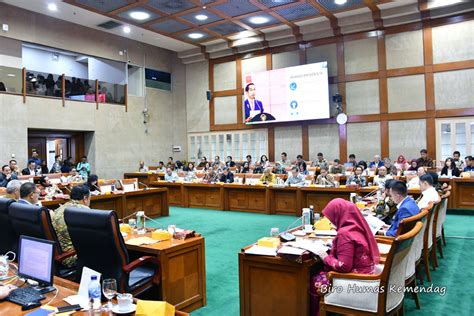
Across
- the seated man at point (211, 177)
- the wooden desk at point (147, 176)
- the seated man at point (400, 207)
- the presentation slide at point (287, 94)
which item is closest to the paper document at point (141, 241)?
the seated man at point (400, 207)

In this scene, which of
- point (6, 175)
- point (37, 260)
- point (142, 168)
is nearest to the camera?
point (37, 260)

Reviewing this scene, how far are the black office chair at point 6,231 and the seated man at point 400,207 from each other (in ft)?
10.6

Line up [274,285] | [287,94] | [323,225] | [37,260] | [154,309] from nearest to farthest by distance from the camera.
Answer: [154,309] → [37,260] → [274,285] → [323,225] → [287,94]

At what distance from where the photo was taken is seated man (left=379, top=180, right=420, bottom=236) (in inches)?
131

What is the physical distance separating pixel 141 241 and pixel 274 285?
1307 mm

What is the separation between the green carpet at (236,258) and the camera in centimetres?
327

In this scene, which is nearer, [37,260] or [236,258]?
[37,260]

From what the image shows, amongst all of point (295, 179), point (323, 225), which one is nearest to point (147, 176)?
point (295, 179)

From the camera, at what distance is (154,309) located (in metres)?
1.67

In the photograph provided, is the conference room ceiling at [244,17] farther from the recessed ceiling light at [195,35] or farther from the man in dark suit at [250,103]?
the man in dark suit at [250,103]

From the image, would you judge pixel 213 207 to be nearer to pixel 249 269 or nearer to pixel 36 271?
pixel 249 269

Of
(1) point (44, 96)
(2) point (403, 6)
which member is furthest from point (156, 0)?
(2) point (403, 6)

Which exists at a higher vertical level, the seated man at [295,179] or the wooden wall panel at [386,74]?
the wooden wall panel at [386,74]

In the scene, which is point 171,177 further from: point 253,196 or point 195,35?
point 195,35
